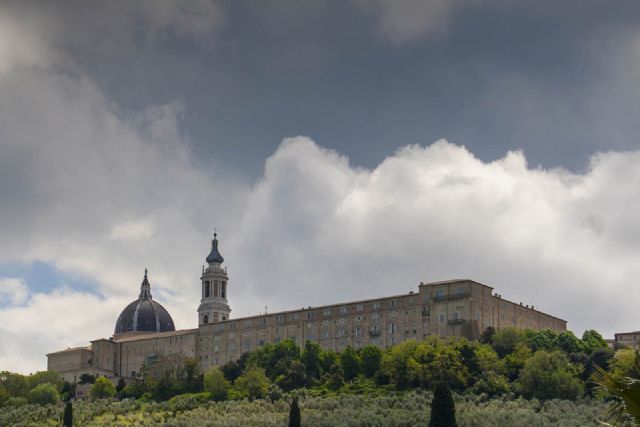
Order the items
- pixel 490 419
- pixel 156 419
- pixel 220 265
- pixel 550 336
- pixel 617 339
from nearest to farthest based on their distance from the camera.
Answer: pixel 490 419 < pixel 156 419 < pixel 550 336 < pixel 617 339 < pixel 220 265

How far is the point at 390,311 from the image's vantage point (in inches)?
4023

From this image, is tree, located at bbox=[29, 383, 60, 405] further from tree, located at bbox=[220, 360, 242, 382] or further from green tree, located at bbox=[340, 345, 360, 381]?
green tree, located at bbox=[340, 345, 360, 381]

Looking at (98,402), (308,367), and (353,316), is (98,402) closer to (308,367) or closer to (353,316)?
(308,367)

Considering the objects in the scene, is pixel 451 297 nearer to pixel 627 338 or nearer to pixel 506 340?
pixel 506 340

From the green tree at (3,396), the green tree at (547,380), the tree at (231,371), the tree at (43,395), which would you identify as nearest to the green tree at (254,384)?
the tree at (231,371)

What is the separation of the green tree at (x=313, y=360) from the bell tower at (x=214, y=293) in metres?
37.6

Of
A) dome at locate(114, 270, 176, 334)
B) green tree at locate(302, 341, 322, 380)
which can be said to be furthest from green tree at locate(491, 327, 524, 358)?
dome at locate(114, 270, 176, 334)

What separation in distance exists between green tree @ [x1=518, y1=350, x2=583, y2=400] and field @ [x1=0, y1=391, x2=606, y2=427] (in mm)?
3069

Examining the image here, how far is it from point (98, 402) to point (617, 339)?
5981 cm

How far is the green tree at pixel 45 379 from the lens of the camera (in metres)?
112

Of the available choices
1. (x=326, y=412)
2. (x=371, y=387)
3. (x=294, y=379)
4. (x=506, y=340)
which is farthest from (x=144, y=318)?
(x=326, y=412)

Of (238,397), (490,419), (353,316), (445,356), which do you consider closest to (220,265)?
(353,316)

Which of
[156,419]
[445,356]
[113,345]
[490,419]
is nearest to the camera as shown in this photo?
[490,419]

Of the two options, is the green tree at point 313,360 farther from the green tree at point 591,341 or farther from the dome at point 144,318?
the dome at point 144,318
